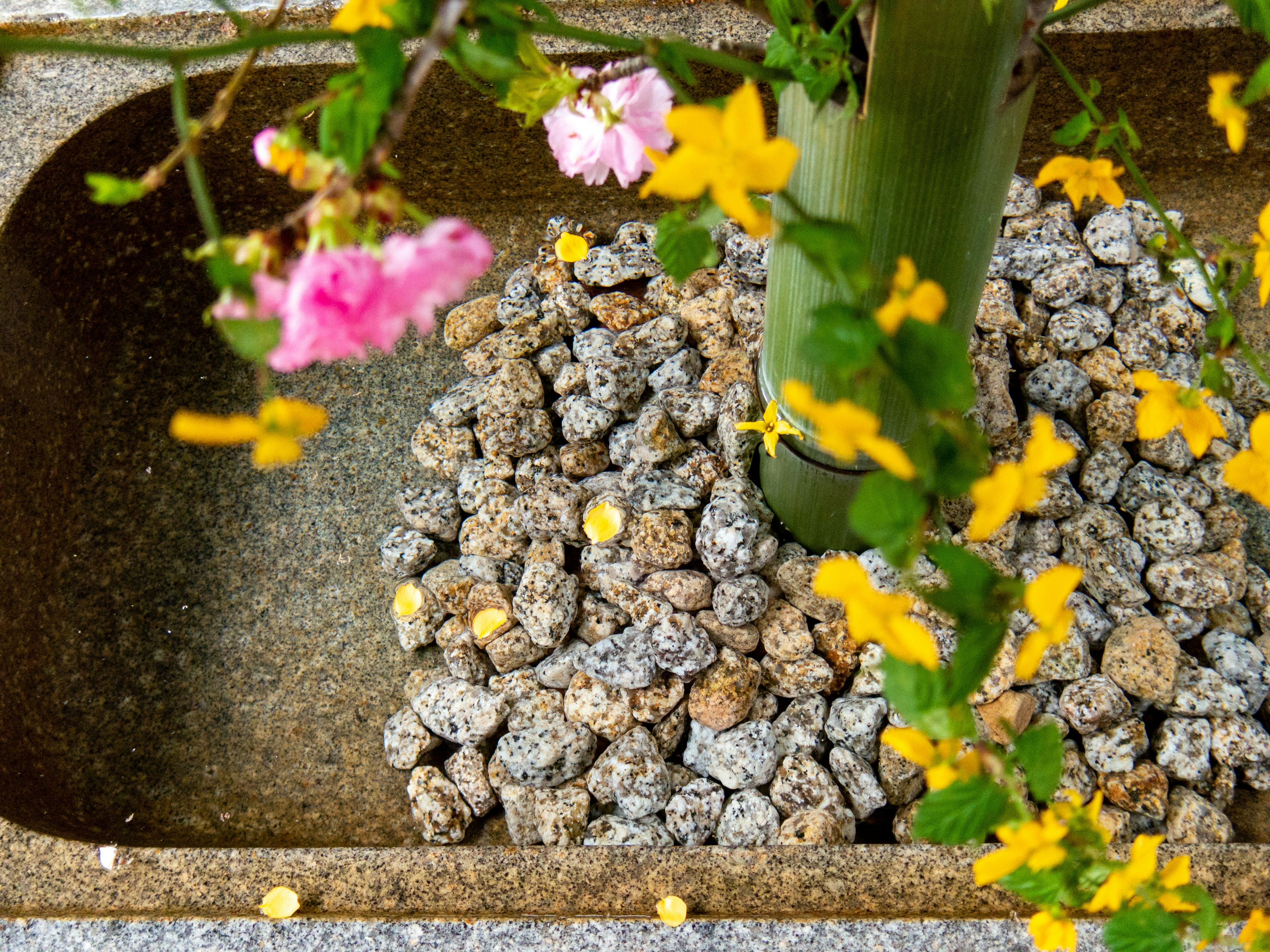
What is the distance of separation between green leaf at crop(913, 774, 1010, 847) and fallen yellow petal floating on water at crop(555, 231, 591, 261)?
105 centimetres

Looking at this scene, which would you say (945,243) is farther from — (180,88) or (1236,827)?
(1236,827)

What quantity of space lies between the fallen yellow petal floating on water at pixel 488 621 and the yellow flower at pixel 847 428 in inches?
30.8

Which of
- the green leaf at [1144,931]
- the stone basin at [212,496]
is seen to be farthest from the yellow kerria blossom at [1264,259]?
the stone basin at [212,496]

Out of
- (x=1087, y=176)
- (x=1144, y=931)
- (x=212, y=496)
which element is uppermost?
(x=1087, y=176)

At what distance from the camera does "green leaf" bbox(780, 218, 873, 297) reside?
268mm

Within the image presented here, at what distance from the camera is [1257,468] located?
0.39 metres

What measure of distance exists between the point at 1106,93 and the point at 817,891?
1066 mm

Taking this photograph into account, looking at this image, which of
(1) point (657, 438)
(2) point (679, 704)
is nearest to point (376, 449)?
(1) point (657, 438)

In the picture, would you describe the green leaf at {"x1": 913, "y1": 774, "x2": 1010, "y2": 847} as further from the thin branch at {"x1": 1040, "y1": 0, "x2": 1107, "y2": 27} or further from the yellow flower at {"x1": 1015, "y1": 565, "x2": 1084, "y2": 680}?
the thin branch at {"x1": 1040, "y1": 0, "x2": 1107, "y2": 27}

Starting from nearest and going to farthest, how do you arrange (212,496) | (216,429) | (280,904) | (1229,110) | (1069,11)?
(216,429) → (1229,110) → (1069,11) → (280,904) → (212,496)

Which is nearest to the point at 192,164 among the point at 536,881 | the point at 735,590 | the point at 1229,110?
the point at 1229,110

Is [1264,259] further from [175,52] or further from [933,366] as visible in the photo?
[175,52]

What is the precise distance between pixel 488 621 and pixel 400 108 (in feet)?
2.54

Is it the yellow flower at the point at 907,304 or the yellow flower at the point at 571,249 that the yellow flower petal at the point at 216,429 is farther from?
the yellow flower at the point at 571,249
